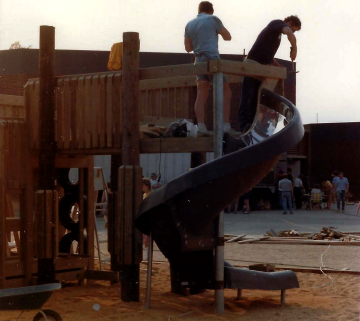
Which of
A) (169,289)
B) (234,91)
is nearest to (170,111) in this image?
(169,289)

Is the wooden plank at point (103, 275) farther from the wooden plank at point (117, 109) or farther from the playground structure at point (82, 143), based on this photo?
the wooden plank at point (117, 109)

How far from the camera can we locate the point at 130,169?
9.32 m

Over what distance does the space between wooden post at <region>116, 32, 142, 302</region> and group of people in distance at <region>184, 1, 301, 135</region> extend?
794 mm

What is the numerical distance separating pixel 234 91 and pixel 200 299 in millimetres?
30374

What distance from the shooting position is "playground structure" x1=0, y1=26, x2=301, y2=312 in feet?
A: 30.6

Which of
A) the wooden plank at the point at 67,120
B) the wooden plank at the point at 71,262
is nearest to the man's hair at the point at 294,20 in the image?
the wooden plank at the point at 67,120

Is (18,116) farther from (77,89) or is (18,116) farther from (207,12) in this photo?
(207,12)

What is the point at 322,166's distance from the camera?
5034 cm

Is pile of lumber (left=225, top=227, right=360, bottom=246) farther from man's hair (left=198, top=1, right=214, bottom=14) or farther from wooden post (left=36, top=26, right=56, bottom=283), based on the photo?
man's hair (left=198, top=1, right=214, bottom=14)

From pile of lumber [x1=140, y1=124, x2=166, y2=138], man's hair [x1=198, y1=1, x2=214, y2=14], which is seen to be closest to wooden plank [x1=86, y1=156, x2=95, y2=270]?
pile of lumber [x1=140, y1=124, x2=166, y2=138]

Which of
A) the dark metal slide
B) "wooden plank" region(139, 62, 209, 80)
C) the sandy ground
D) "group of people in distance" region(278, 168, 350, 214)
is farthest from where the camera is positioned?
"group of people in distance" region(278, 168, 350, 214)

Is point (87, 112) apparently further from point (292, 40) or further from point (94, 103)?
point (292, 40)

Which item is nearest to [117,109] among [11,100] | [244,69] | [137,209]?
[137,209]

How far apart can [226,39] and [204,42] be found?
1.06 ft
